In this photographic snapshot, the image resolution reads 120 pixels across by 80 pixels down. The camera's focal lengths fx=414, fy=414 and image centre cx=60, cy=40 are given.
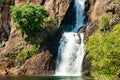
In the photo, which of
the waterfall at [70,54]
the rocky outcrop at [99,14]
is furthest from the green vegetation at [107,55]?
the waterfall at [70,54]

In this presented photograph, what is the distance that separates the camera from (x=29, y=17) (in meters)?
91.6

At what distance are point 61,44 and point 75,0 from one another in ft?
42.9

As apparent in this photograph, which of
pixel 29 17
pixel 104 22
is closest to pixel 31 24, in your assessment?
pixel 29 17

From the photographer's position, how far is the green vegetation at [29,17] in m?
91.2

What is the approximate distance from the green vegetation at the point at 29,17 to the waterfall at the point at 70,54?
631cm

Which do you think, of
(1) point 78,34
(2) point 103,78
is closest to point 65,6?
(1) point 78,34

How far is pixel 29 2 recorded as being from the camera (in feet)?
328

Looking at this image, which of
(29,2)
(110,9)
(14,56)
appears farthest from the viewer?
(29,2)

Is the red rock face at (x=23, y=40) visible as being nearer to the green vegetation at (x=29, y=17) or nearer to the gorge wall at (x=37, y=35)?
the gorge wall at (x=37, y=35)

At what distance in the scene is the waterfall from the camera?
84287 mm

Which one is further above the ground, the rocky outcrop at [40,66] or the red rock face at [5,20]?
the red rock face at [5,20]

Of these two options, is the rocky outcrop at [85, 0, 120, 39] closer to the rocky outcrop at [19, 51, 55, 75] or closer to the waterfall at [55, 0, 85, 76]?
the waterfall at [55, 0, 85, 76]

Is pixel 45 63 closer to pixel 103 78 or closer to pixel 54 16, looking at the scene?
pixel 54 16

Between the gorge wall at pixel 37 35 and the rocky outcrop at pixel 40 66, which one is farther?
the rocky outcrop at pixel 40 66
